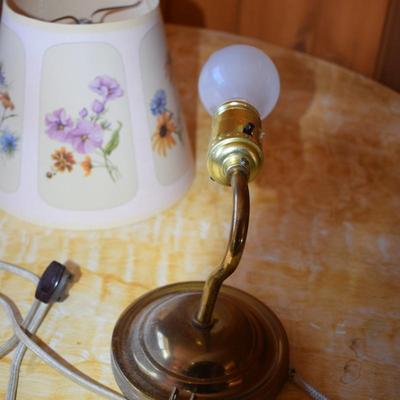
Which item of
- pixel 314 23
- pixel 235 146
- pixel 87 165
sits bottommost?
pixel 314 23

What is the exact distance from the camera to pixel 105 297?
52cm

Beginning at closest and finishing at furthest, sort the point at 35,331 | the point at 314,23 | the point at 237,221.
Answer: the point at 237,221 → the point at 35,331 → the point at 314,23

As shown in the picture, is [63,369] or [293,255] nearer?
[63,369]

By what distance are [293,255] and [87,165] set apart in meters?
0.20

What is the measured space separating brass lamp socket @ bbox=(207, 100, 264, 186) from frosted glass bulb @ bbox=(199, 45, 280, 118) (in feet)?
0.14

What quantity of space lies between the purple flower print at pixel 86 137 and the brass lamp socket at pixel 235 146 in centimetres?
17

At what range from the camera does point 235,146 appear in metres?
0.37

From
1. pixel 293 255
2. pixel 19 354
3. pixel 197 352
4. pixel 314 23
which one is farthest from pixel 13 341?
pixel 314 23

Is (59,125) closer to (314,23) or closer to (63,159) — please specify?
(63,159)

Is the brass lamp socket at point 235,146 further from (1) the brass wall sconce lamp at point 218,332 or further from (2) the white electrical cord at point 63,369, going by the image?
(2) the white electrical cord at point 63,369

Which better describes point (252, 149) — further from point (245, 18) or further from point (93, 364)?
point (245, 18)

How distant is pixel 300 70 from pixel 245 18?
0.28 m

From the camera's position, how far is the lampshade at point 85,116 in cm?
50

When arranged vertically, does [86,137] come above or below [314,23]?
above
